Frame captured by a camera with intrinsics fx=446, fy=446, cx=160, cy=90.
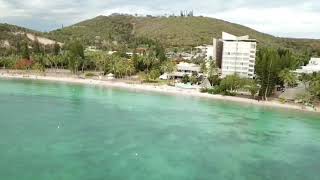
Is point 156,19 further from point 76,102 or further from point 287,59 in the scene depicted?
point 76,102

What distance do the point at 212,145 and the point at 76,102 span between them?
2354cm

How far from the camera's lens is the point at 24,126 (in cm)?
3688

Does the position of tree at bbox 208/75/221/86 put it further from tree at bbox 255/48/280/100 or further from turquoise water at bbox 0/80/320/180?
turquoise water at bbox 0/80/320/180

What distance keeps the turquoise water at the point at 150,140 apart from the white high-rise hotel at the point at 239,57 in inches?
792

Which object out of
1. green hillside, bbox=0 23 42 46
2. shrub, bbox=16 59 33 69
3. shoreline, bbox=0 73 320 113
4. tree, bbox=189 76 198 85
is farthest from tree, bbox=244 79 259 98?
green hillside, bbox=0 23 42 46

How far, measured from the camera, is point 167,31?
148m

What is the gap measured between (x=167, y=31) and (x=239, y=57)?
248 ft

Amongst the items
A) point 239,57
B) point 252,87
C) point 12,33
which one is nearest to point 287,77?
point 252,87

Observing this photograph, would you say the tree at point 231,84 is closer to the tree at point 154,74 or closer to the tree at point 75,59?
the tree at point 154,74

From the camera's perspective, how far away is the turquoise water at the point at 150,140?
26125mm

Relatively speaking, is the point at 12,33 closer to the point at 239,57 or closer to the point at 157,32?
the point at 157,32

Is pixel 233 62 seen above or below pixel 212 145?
above

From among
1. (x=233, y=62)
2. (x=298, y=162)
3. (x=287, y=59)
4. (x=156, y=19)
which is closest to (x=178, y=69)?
(x=233, y=62)

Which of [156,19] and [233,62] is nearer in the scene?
[233,62]
